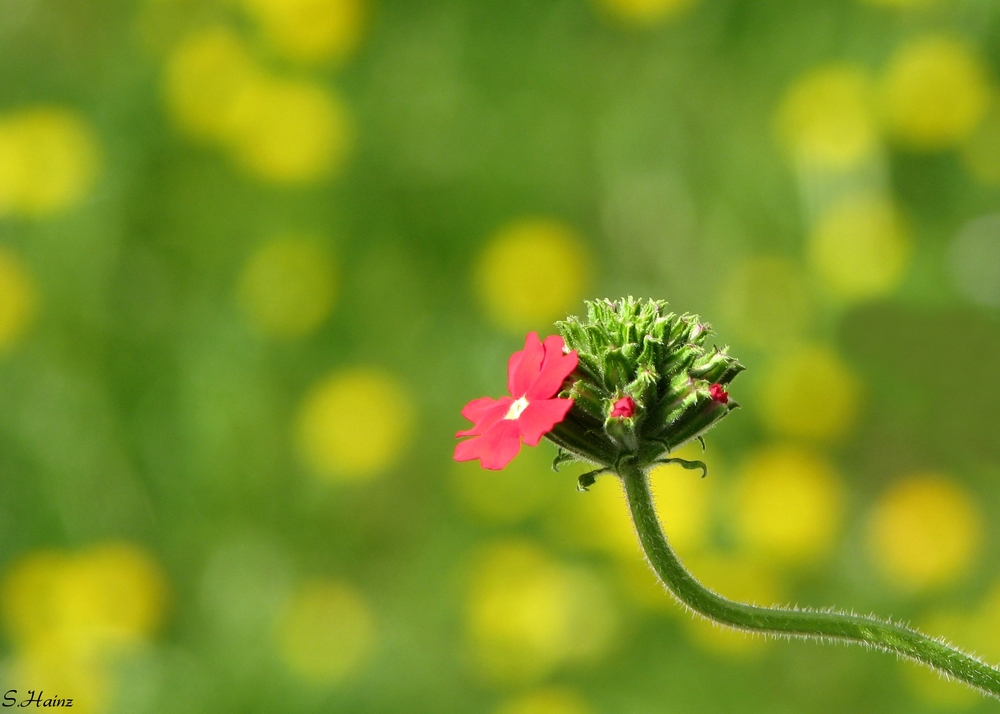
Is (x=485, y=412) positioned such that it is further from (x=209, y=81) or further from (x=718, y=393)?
(x=209, y=81)

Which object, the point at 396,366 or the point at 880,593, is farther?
the point at 396,366

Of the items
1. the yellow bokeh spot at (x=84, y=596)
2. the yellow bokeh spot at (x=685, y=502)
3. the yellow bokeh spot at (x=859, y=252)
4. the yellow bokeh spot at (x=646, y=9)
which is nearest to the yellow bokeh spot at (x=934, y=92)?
the yellow bokeh spot at (x=859, y=252)

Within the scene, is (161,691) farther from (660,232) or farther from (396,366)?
(660,232)

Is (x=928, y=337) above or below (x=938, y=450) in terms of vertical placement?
above

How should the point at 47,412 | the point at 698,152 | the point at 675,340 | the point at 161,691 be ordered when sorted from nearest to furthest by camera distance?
the point at 675,340 → the point at 161,691 → the point at 47,412 → the point at 698,152

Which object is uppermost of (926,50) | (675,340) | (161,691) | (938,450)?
(926,50)

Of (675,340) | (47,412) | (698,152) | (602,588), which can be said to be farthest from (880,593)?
(47,412)
